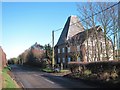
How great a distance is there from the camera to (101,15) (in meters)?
37.9

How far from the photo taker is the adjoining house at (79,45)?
4388cm

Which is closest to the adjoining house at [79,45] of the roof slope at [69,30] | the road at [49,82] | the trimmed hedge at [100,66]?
the roof slope at [69,30]

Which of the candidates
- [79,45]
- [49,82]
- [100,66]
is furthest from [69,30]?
[100,66]

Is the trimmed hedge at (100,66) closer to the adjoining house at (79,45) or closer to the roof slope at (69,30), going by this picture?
the adjoining house at (79,45)

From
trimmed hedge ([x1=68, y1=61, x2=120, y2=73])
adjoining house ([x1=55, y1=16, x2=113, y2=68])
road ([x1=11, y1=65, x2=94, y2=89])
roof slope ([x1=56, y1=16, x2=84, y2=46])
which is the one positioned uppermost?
Result: roof slope ([x1=56, y1=16, x2=84, y2=46])

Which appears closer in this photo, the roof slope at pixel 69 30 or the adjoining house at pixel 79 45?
the adjoining house at pixel 79 45

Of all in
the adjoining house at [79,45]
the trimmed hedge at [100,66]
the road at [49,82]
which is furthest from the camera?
the adjoining house at [79,45]

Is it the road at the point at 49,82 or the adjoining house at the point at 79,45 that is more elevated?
the adjoining house at the point at 79,45

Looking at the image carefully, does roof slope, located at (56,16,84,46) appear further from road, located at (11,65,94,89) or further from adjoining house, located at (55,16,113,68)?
road, located at (11,65,94,89)

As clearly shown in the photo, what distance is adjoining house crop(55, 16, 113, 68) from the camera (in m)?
43.9

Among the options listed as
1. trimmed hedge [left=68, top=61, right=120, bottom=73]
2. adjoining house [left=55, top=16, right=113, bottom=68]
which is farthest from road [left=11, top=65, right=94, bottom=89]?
adjoining house [left=55, top=16, right=113, bottom=68]

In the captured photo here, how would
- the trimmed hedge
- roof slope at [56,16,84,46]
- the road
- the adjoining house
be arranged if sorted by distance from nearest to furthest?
the trimmed hedge
the road
the adjoining house
roof slope at [56,16,84,46]

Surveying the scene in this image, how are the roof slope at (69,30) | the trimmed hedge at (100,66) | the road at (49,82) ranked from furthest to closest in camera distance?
the roof slope at (69,30)
the road at (49,82)
the trimmed hedge at (100,66)

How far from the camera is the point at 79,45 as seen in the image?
55.1m
